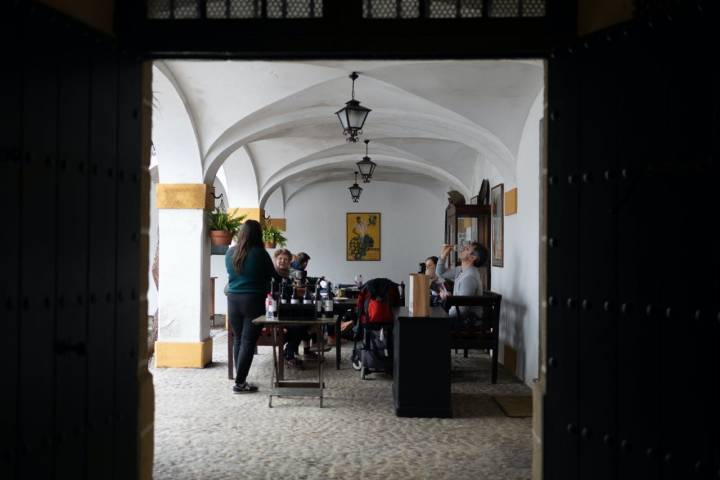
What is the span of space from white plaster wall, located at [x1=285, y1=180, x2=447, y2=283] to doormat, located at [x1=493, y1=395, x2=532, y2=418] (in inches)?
446

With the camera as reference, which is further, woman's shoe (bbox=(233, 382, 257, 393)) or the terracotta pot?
the terracotta pot

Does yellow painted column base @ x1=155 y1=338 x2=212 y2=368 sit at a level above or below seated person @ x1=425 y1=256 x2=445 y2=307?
below

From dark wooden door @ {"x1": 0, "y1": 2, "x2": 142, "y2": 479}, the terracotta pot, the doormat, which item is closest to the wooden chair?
the doormat

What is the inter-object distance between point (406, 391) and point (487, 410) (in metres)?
0.83

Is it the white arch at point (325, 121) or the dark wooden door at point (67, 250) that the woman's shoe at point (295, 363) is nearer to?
the white arch at point (325, 121)

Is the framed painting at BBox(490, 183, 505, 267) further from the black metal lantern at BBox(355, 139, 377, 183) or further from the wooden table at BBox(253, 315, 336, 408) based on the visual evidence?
the wooden table at BBox(253, 315, 336, 408)

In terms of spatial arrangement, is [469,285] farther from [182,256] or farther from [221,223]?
[182,256]

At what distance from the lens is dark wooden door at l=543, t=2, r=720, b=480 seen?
6.79 feet

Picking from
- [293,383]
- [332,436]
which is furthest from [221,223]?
[332,436]

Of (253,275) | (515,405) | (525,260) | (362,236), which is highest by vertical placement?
(362,236)

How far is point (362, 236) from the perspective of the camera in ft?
58.7

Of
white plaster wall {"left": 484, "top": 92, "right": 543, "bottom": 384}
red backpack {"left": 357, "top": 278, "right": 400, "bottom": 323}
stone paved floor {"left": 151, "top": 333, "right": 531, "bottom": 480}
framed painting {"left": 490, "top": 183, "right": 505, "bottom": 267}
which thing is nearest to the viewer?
stone paved floor {"left": 151, "top": 333, "right": 531, "bottom": 480}

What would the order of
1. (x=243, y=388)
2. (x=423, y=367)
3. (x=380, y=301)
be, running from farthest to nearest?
1. (x=380, y=301)
2. (x=243, y=388)
3. (x=423, y=367)

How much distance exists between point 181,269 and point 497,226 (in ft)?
14.0
